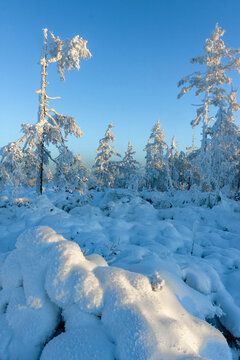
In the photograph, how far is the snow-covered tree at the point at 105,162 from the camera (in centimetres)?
2319

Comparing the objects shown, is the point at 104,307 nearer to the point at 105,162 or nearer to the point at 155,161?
the point at 105,162

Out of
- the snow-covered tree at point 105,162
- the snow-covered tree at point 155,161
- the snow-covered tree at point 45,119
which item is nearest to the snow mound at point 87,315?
the snow-covered tree at point 45,119

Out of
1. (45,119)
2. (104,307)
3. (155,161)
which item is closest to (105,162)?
(155,161)

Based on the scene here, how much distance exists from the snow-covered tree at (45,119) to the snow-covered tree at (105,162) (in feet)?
39.7

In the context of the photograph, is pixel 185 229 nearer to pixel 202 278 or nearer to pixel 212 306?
pixel 202 278

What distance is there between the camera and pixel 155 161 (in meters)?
27.5

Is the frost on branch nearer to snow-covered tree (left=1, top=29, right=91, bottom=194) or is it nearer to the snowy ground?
snow-covered tree (left=1, top=29, right=91, bottom=194)

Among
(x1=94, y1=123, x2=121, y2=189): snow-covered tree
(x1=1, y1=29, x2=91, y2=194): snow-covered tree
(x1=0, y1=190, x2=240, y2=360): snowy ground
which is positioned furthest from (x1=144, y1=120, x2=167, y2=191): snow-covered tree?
(x1=0, y1=190, x2=240, y2=360): snowy ground

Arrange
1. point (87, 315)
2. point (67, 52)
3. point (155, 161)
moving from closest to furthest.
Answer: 1. point (87, 315)
2. point (67, 52)
3. point (155, 161)

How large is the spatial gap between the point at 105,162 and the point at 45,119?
540 inches

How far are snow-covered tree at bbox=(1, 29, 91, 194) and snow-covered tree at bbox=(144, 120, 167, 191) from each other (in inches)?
671

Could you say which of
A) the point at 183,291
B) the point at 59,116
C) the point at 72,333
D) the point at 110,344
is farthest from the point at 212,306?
the point at 59,116

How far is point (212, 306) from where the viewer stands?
3.01m

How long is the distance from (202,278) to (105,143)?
2102cm
